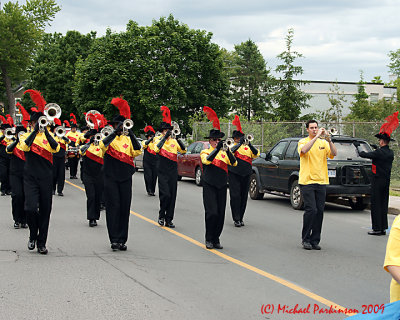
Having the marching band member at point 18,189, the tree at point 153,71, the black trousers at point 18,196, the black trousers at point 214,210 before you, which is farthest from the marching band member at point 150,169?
the tree at point 153,71

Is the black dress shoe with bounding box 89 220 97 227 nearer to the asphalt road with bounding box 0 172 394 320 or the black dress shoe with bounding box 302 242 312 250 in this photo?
the asphalt road with bounding box 0 172 394 320

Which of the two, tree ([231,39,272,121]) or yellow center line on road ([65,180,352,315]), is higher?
tree ([231,39,272,121])

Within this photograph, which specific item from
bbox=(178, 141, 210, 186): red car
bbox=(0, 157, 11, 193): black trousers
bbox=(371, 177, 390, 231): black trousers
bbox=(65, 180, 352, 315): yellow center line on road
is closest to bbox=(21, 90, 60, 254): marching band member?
bbox=(65, 180, 352, 315): yellow center line on road

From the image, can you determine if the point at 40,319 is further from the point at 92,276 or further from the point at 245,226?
the point at 245,226

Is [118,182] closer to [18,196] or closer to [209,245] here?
[209,245]

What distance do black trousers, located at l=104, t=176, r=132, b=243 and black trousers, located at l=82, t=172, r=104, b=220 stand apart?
266 cm

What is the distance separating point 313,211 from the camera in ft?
29.2

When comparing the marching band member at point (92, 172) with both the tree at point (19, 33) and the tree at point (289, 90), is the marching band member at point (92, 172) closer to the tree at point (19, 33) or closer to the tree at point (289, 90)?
the tree at point (289, 90)

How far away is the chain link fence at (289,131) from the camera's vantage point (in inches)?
776

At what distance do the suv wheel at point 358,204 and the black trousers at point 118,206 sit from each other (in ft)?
25.3

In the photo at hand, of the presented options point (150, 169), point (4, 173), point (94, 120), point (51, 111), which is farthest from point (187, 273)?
point (150, 169)

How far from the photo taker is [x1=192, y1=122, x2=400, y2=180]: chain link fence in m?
19.7

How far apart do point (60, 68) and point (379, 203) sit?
47891mm

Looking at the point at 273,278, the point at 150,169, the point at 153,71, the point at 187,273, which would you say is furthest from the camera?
the point at 153,71
